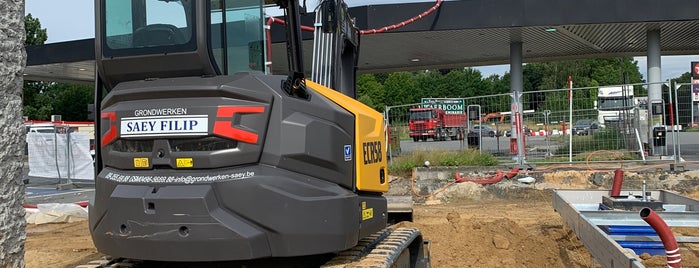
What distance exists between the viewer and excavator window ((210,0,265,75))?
12.2ft

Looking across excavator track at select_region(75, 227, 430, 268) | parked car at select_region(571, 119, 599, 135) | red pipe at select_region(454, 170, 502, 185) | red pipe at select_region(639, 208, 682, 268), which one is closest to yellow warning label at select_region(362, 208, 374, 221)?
excavator track at select_region(75, 227, 430, 268)

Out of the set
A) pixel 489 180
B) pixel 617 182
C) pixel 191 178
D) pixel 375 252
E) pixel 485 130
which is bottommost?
pixel 489 180

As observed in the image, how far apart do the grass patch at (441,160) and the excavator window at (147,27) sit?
1264 cm

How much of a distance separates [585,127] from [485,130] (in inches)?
107

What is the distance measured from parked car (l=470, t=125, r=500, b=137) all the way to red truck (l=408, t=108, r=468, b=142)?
0.37 m

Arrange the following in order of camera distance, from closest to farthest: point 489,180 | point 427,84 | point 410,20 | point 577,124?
point 489,180, point 577,124, point 410,20, point 427,84

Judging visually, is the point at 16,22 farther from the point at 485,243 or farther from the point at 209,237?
the point at 485,243

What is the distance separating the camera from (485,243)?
8.27m

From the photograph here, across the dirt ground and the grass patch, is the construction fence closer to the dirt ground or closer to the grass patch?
the grass patch

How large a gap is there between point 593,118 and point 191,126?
1463 centimetres

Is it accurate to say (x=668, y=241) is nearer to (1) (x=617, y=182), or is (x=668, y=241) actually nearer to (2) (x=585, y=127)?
(1) (x=617, y=182)

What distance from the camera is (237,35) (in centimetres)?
386

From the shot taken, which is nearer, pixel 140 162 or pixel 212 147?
pixel 212 147

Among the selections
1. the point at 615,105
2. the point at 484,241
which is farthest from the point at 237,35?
the point at 615,105
